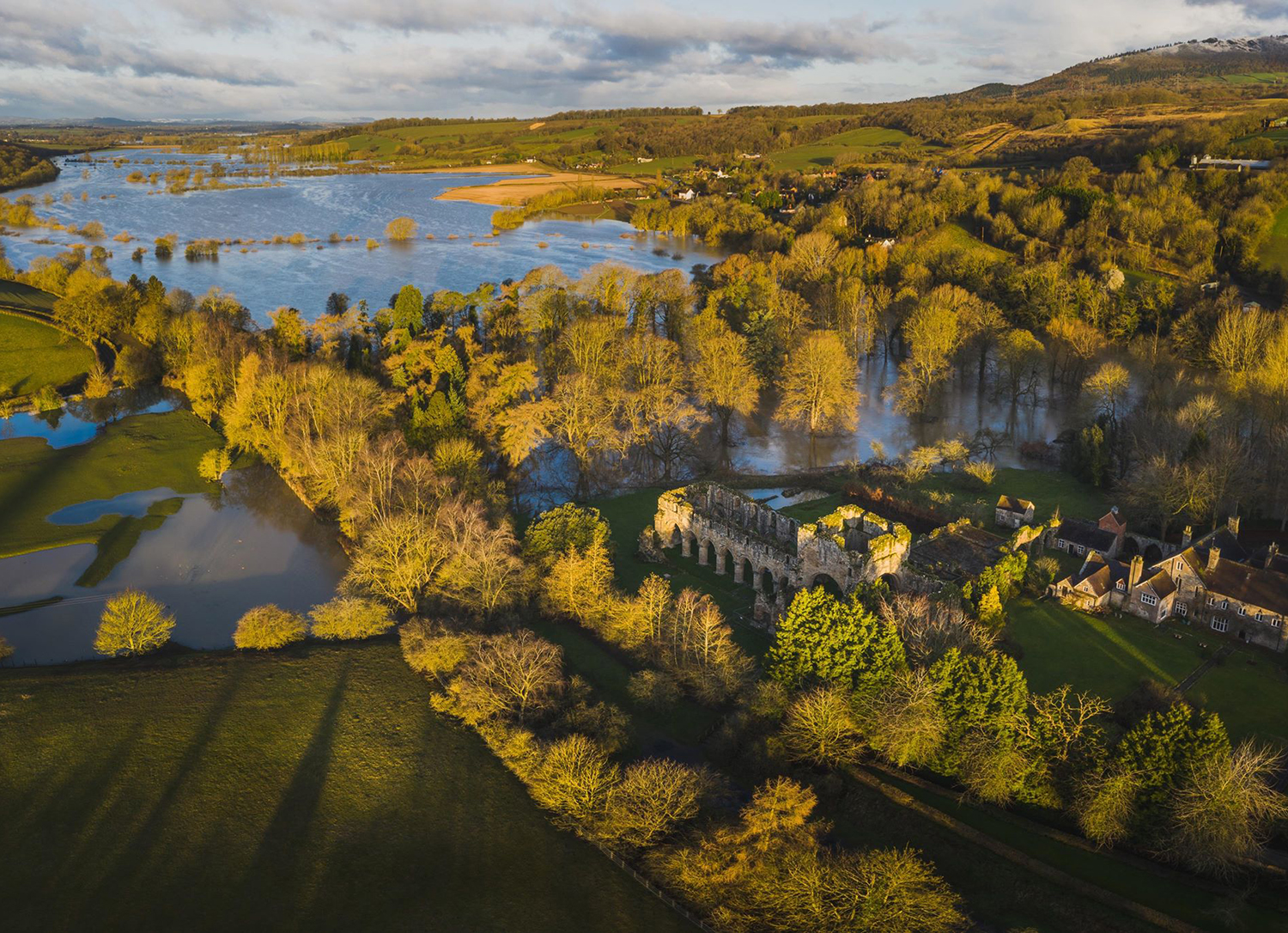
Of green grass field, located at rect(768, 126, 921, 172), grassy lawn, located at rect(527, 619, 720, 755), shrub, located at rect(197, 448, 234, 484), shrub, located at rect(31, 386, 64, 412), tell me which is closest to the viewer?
grassy lawn, located at rect(527, 619, 720, 755)

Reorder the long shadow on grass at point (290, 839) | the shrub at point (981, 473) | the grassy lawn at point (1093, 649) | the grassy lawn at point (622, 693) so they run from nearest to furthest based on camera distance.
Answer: the long shadow on grass at point (290, 839)
the grassy lawn at point (622, 693)
the grassy lawn at point (1093, 649)
the shrub at point (981, 473)

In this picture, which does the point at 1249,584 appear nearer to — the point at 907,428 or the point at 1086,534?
the point at 1086,534

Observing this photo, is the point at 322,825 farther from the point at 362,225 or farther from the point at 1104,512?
the point at 362,225

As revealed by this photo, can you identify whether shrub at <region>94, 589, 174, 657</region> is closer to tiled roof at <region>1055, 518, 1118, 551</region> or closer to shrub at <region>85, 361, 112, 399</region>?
shrub at <region>85, 361, 112, 399</region>

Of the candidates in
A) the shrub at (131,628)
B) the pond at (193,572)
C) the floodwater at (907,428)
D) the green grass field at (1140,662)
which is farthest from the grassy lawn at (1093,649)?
the shrub at (131,628)

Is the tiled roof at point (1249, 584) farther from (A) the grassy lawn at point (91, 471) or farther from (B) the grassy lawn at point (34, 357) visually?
(B) the grassy lawn at point (34, 357)

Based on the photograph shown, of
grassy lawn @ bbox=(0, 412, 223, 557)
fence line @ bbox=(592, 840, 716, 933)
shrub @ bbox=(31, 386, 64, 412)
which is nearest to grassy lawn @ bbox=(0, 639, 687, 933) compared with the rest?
fence line @ bbox=(592, 840, 716, 933)
